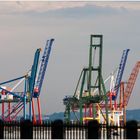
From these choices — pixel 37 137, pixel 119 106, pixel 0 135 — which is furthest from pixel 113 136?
pixel 119 106

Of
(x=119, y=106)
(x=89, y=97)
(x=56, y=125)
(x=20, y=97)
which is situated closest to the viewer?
(x=56, y=125)

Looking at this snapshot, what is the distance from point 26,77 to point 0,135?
91156 mm

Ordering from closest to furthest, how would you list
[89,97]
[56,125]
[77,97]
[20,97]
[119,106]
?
[56,125]
[89,97]
[77,97]
[20,97]
[119,106]

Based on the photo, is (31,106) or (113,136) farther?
(31,106)

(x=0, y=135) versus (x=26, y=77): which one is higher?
(x=26, y=77)

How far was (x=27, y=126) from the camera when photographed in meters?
25.8

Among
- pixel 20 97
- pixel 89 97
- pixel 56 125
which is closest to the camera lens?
pixel 56 125

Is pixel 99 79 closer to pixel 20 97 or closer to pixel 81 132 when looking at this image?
pixel 20 97

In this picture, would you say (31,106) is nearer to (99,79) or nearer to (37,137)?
(99,79)

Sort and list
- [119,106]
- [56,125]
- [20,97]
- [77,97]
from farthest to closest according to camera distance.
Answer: [119,106] → [20,97] → [77,97] → [56,125]

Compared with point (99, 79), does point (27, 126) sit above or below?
below

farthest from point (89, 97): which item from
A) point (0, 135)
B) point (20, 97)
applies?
point (0, 135)

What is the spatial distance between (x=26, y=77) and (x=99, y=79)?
21.9 metres

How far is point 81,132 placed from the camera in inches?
998
